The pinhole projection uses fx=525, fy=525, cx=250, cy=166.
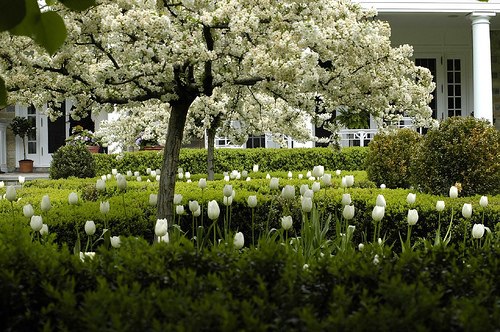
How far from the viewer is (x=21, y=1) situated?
53.1 inches

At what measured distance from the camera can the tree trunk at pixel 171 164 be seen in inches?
173

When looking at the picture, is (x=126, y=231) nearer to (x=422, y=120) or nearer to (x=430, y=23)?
(x=422, y=120)

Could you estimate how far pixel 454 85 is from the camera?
17688 millimetres

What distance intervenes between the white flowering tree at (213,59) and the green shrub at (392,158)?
4002 millimetres

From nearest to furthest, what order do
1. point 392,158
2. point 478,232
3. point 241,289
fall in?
point 241,289
point 478,232
point 392,158

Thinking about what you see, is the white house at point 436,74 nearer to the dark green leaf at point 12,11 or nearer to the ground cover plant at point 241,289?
the ground cover plant at point 241,289

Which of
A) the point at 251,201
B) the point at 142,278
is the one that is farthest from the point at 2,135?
the point at 142,278

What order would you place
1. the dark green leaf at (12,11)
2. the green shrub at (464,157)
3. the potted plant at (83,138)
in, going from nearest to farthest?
1. the dark green leaf at (12,11)
2. the green shrub at (464,157)
3. the potted plant at (83,138)

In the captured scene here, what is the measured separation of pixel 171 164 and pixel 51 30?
117 inches

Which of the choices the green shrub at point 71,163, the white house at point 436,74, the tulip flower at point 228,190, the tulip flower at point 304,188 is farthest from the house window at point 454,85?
the tulip flower at point 228,190

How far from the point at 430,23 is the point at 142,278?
1702 centimetres

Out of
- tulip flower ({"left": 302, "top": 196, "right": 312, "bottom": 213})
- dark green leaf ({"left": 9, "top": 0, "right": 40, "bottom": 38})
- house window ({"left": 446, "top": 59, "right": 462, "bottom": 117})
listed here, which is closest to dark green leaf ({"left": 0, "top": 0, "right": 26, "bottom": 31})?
dark green leaf ({"left": 9, "top": 0, "right": 40, "bottom": 38})

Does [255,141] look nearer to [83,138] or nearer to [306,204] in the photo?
[83,138]

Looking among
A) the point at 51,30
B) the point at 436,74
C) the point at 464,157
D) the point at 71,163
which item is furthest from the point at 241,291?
the point at 436,74
